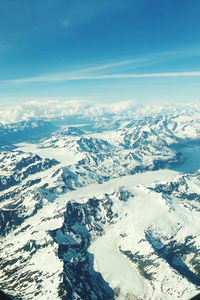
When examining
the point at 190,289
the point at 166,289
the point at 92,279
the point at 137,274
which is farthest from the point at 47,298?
the point at 190,289

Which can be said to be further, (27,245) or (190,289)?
(27,245)

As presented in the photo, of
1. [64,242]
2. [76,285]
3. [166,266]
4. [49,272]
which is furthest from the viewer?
[64,242]

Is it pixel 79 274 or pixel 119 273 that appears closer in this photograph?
pixel 79 274

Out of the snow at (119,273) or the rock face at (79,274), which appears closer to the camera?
the rock face at (79,274)

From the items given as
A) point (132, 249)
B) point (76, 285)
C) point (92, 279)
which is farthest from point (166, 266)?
point (76, 285)

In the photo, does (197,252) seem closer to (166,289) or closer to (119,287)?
(166,289)

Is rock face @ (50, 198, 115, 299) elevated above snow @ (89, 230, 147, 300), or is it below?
above

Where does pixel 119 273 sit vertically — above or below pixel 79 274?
below

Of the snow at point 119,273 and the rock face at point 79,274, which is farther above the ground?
the rock face at point 79,274

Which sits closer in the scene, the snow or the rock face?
the rock face

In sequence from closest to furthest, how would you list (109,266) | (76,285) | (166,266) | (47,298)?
(47,298) → (76,285) → (166,266) → (109,266)

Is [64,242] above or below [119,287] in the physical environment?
above
